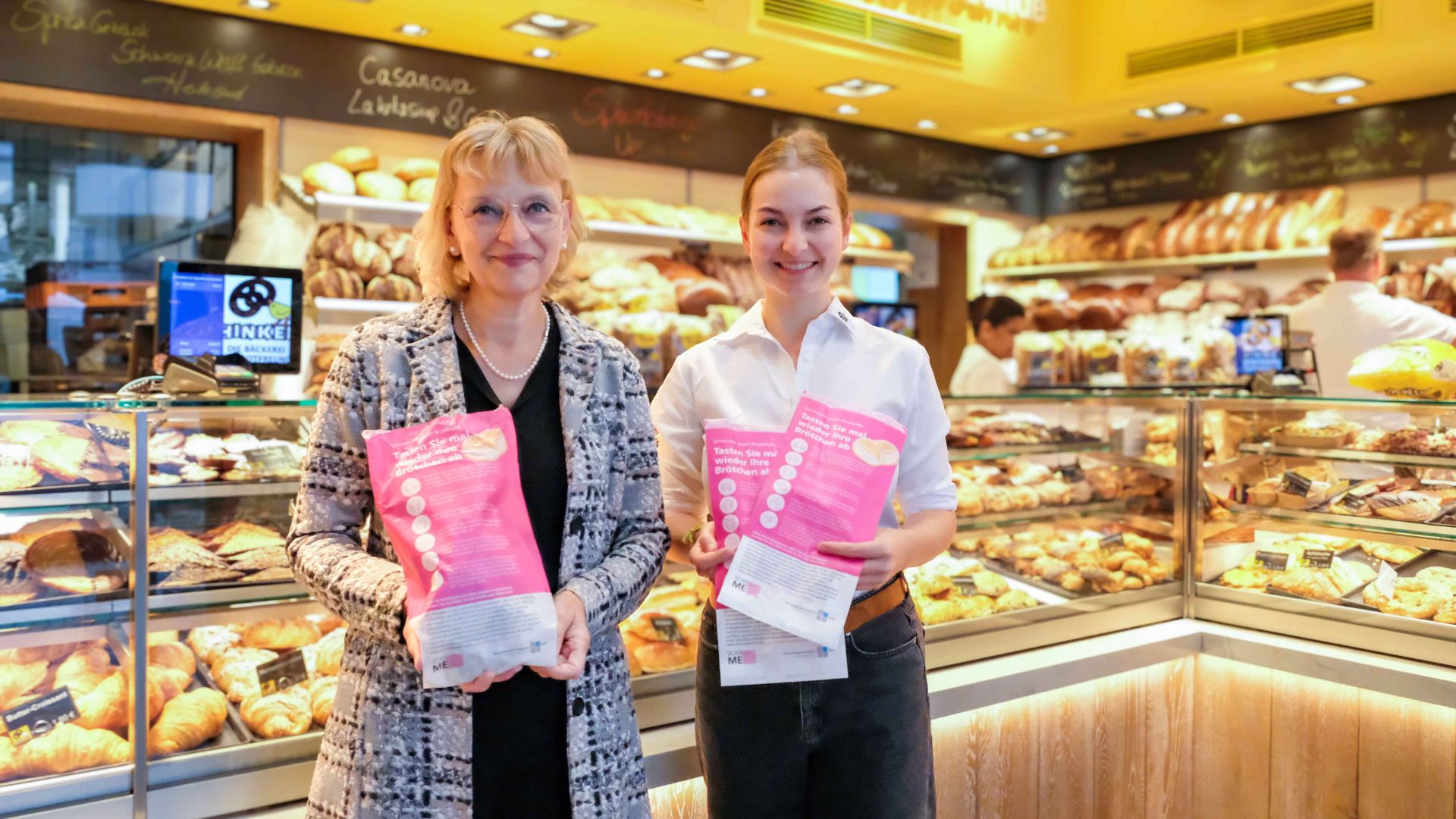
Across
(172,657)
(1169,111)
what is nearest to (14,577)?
(172,657)

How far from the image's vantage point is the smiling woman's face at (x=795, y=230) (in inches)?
63.9

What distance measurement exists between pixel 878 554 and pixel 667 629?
936 mm

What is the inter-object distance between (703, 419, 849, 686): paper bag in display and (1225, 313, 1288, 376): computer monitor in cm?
252

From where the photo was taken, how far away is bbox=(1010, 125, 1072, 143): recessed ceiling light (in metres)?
7.07

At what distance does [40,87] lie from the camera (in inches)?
176

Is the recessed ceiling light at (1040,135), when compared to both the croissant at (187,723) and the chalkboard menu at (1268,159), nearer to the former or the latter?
the chalkboard menu at (1268,159)

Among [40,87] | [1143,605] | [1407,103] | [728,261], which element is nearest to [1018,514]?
[1143,605]

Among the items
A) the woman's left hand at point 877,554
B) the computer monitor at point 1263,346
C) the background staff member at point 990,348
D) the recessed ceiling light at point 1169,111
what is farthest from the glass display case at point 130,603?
the recessed ceiling light at point 1169,111

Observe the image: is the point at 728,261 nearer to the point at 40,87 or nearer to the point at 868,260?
the point at 868,260

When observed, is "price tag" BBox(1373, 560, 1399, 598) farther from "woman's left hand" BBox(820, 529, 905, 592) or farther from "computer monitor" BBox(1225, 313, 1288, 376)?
"woman's left hand" BBox(820, 529, 905, 592)

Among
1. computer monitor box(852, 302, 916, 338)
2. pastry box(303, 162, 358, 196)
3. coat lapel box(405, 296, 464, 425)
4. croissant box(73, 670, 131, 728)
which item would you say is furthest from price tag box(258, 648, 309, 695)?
computer monitor box(852, 302, 916, 338)

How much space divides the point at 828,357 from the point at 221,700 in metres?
1.15

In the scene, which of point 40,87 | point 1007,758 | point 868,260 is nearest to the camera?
point 1007,758

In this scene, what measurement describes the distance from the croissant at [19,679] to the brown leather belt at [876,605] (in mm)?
1226
